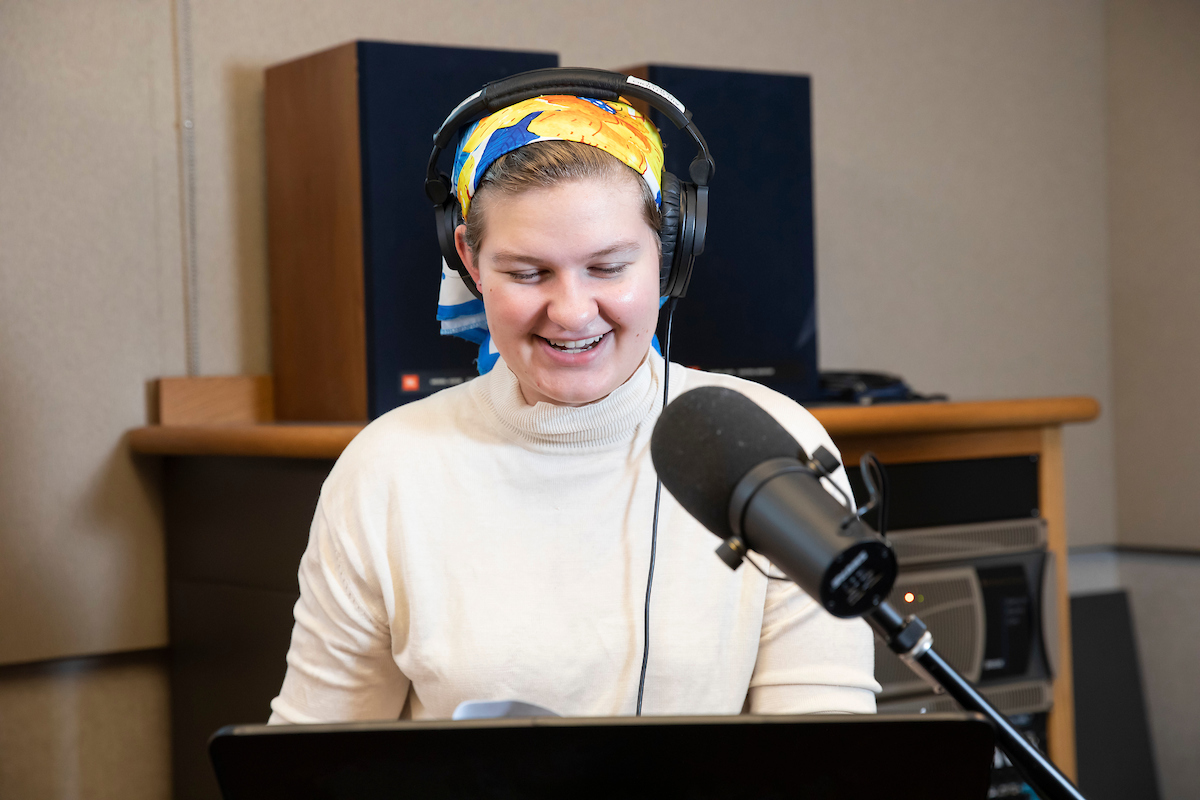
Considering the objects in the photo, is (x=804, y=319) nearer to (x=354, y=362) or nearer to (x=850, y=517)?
(x=354, y=362)

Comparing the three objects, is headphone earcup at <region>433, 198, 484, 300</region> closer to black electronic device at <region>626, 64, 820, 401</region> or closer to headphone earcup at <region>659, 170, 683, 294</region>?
headphone earcup at <region>659, 170, 683, 294</region>

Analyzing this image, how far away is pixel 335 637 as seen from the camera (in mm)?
1034

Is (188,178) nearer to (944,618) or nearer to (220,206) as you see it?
(220,206)

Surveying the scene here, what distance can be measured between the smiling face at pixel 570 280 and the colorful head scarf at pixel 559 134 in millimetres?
26

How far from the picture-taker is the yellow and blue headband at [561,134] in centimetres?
94

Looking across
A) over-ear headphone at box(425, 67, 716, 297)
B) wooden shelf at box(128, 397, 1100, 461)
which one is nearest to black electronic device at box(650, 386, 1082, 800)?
over-ear headphone at box(425, 67, 716, 297)

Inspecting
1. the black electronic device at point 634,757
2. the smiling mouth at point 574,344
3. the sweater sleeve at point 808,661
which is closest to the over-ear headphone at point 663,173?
the smiling mouth at point 574,344

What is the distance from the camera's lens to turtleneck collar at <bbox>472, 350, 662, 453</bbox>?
3.46ft

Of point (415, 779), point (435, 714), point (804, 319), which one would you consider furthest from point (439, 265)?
point (415, 779)

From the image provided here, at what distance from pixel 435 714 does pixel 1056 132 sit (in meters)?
2.28

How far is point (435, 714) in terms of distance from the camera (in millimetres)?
1041

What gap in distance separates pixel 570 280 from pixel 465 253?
0.16m

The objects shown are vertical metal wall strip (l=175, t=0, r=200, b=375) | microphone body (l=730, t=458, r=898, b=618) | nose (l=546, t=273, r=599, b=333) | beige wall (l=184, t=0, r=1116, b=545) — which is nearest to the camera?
microphone body (l=730, t=458, r=898, b=618)

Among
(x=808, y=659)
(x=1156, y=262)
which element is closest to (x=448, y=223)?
(x=808, y=659)
